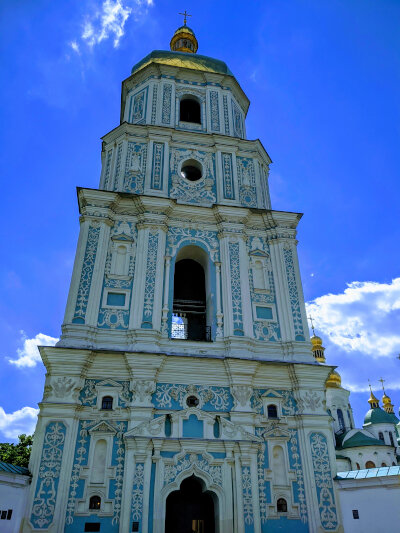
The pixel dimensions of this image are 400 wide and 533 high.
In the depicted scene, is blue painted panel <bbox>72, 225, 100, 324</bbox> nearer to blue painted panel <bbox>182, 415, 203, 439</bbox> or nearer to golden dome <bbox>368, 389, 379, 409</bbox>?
blue painted panel <bbox>182, 415, 203, 439</bbox>

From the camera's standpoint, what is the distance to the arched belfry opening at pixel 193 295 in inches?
631

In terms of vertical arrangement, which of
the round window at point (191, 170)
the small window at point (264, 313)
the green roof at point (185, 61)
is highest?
the green roof at point (185, 61)

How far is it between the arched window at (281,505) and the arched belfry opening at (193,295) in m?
5.00

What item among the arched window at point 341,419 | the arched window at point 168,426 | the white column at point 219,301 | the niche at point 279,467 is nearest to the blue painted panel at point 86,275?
the arched window at point 168,426

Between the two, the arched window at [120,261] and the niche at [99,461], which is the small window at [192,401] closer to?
the niche at [99,461]

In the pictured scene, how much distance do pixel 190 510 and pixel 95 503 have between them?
2.71 m

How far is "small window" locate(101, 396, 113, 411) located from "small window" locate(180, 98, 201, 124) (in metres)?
12.7

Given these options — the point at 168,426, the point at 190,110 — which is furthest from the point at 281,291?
the point at 190,110

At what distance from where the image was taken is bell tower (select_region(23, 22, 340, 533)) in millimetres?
11656

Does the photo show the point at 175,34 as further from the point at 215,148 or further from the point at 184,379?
the point at 184,379

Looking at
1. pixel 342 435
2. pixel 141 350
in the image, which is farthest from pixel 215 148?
pixel 342 435

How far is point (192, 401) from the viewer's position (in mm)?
13133

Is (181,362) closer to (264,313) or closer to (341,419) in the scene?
(264,313)

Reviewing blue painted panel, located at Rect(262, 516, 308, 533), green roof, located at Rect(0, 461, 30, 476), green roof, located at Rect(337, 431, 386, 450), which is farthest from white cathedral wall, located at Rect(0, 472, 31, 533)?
green roof, located at Rect(337, 431, 386, 450)
